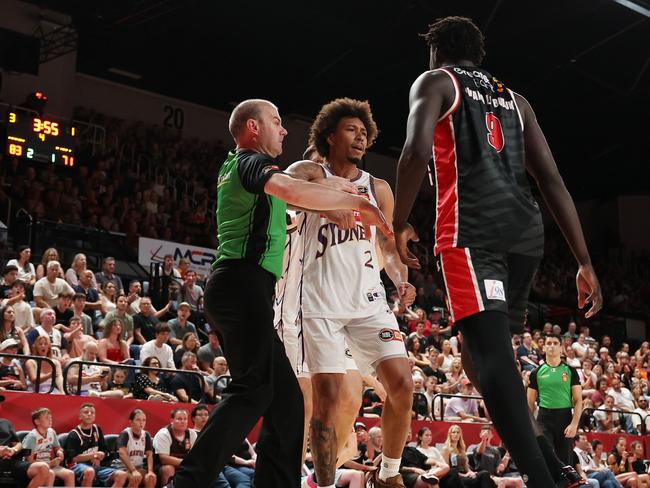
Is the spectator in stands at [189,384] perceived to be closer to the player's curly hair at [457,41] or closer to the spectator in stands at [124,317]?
the spectator in stands at [124,317]

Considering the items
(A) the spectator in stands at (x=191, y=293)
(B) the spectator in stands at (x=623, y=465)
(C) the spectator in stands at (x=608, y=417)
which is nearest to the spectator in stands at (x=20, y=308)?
(A) the spectator in stands at (x=191, y=293)

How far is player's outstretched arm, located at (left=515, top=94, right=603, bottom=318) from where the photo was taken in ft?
11.8

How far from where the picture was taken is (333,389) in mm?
4754

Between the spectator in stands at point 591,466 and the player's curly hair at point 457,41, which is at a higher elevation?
the player's curly hair at point 457,41

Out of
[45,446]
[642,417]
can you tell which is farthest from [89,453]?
[642,417]

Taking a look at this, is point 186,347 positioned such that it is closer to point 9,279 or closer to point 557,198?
point 9,279

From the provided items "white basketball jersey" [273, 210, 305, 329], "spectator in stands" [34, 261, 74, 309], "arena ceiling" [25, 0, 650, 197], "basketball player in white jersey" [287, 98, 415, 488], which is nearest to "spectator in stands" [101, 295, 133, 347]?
"spectator in stands" [34, 261, 74, 309]

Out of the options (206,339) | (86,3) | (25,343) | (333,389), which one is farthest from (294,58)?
(333,389)

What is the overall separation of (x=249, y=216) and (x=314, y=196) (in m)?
0.42

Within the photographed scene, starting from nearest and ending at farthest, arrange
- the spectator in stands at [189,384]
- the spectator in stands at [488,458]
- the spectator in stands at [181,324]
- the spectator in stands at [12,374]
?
1. the spectator in stands at [12,374]
2. the spectator in stands at [189,384]
3. the spectator in stands at [488,458]
4. the spectator in stands at [181,324]

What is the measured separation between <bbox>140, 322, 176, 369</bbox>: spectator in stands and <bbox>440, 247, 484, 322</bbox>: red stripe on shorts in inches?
355

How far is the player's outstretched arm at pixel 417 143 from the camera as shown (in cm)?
328

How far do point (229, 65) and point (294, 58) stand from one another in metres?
1.87

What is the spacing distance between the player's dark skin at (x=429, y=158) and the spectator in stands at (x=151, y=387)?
8.15m
